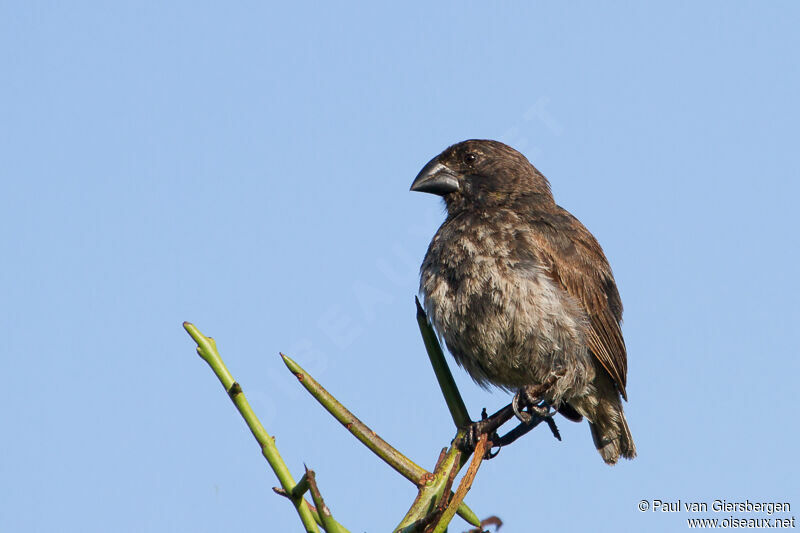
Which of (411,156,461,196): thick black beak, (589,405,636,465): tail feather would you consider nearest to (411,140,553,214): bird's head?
(411,156,461,196): thick black beak

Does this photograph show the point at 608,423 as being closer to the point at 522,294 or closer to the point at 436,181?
the point at 522,294

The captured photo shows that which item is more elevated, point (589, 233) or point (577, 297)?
point (589, 233)

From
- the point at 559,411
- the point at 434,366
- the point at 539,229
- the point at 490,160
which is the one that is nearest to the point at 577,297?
the point at 539,229

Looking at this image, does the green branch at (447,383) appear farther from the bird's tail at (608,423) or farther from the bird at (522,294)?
the bird's tail at (608,423)

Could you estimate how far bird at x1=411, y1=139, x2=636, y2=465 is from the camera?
180 inches

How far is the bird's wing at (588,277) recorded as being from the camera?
4836 millimetres

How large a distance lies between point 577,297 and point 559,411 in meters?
0.76

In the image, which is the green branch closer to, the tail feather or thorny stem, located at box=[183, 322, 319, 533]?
thorny stem, located at box=[183, 322, 319, 533]

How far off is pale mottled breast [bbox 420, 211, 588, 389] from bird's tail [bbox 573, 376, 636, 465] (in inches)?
18.7

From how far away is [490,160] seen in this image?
5.56 metres

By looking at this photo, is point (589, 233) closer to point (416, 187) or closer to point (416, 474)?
point (416, 187)

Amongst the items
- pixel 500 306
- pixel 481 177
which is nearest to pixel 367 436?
pixel 500 306

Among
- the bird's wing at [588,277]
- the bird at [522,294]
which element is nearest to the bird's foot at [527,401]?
the bird at [522,294]

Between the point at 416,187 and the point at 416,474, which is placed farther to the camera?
the point at 416,187
